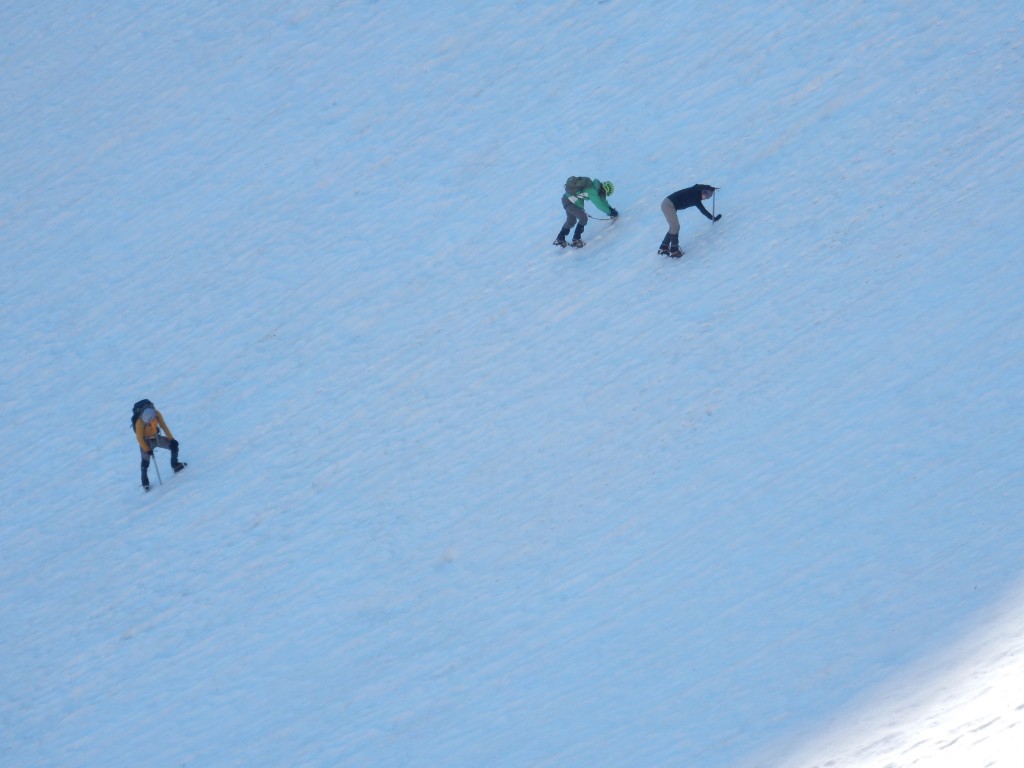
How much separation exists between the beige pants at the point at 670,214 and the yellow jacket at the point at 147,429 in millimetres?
7951

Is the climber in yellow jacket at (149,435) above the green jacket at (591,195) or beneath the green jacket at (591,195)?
beneath

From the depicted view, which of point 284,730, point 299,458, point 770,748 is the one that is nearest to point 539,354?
point 299,458

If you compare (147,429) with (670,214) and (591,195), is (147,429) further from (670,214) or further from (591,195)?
(670,214)

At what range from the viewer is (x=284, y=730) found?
12414 millimetres

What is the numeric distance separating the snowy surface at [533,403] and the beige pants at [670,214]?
0.62 meters

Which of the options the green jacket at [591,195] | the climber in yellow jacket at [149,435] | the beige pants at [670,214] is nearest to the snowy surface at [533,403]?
the climber in yellow jacket at [149,435]

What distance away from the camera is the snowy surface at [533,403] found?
1085 cm

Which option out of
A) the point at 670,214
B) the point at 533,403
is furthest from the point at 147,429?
the point at 670,214

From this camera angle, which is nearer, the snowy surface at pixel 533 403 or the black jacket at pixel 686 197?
the snowy surface at pixel 533 403

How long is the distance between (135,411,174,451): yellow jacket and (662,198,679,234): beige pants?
795 centimetres

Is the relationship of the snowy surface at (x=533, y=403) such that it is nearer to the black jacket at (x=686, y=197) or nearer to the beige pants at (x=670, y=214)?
the beige pants at (x=670, y=214)

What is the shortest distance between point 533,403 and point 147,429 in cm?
579

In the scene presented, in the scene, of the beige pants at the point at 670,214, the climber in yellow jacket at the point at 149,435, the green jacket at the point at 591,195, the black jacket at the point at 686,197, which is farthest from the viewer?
the green jacket at the point at 591,195

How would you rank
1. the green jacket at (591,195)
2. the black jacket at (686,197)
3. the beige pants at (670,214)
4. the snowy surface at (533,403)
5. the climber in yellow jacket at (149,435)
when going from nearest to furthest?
the snowy surface at (533,403), the black jacket at (686,197), the beige pants at (670,214), the climber in yellow jacket at (149,435), the green jacket at (591,195)
